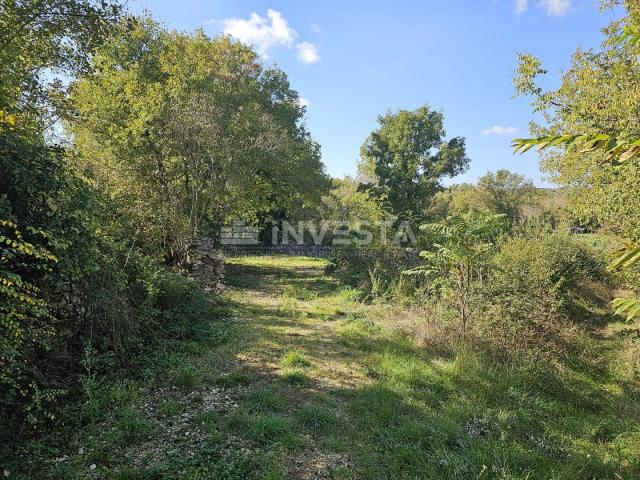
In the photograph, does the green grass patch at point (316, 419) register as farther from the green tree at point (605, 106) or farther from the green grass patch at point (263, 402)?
the green tree at point (605, 106)

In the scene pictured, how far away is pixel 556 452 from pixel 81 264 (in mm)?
5336

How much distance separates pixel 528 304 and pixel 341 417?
3756 mm

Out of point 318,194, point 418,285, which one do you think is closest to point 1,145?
point 418,285

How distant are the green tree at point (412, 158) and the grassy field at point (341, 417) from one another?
1778 centimetres

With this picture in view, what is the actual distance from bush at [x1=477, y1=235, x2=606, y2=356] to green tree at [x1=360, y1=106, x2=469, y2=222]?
577 inches

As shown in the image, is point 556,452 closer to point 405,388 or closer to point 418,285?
point 405,388

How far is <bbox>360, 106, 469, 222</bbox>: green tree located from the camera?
76.8ft

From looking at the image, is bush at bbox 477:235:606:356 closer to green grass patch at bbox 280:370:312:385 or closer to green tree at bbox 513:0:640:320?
green tree at bbox 513:0:640:320

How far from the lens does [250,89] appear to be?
12078 mm

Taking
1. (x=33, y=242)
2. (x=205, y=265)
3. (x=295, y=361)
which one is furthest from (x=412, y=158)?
(x=33, y=242)

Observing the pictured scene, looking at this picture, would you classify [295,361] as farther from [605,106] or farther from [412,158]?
[412,158]

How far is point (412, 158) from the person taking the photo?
930 inches

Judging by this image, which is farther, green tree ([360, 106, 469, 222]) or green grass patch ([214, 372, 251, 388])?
green tree ([360, 106, 469, 222])

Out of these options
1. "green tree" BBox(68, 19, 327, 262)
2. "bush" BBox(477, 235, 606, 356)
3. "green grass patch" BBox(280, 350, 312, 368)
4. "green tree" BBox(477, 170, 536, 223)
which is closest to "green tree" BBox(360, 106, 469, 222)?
"green tree" BBox(477, 170, 536, 223)
